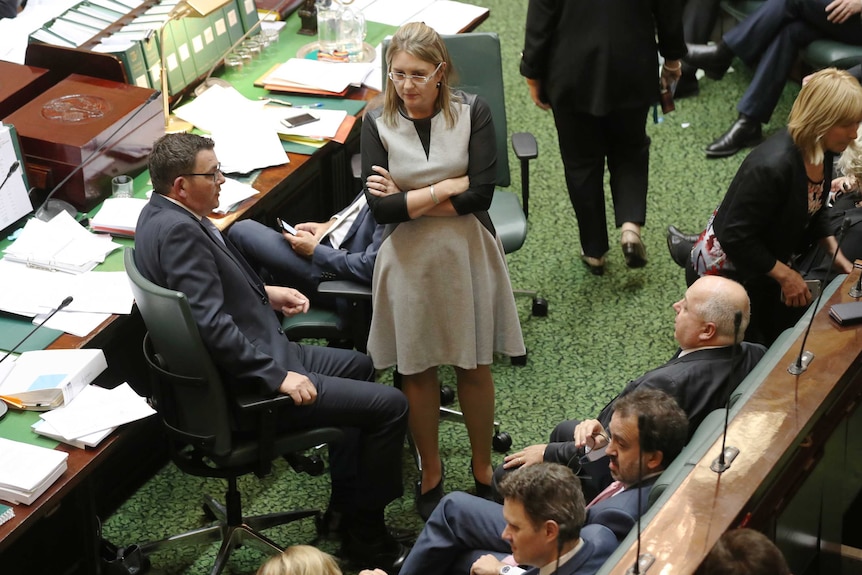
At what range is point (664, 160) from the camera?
5074 millimetres

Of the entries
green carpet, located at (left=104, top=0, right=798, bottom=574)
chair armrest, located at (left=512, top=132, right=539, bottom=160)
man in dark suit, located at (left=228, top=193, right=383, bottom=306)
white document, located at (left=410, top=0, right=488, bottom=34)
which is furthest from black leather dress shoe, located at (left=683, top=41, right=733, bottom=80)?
man in dark suit, located at (left=228, top=193, right=383, bottom=306)

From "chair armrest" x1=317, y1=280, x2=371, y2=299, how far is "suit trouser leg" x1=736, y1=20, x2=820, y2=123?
2.66m

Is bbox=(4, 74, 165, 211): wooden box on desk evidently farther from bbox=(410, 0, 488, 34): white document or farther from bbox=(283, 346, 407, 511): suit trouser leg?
bbox=(410, 0, 488, 34): white document

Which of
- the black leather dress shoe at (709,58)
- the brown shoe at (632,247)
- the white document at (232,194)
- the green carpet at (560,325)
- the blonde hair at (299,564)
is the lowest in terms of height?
the green carpet at (560,325)

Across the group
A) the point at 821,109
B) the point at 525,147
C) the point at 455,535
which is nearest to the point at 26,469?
the point at 455,535

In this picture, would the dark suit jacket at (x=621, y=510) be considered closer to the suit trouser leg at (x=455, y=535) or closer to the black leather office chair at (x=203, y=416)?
the suit trouser leg at (x=455, y=535)

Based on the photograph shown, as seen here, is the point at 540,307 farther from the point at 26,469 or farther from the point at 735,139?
the point at 26,469

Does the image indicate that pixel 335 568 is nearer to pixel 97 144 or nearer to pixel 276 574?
pixel 276 574

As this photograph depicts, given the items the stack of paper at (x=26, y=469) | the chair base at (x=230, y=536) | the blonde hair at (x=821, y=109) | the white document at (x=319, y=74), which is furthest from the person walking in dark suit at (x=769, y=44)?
the stack of paper at (x=26, y=469)

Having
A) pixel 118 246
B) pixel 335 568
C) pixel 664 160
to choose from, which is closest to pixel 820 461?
pixel 335 568

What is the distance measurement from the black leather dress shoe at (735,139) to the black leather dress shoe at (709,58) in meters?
0.42

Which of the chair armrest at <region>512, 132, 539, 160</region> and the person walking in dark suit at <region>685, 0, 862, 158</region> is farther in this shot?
the person walking in dark suit at <region>685, 0, 862, 158</region>

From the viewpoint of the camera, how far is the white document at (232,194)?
348cm

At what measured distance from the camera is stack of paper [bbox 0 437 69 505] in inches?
98.2
